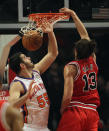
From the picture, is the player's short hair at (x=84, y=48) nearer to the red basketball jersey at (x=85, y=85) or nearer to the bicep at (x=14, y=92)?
the red basketball jersey at (x=85, y=85)

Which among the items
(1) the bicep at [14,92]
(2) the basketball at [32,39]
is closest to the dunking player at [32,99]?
(1) the bicep at [14,92]

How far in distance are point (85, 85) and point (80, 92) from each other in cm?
9

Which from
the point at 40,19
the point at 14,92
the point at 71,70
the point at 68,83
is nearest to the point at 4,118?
the point at 14,92

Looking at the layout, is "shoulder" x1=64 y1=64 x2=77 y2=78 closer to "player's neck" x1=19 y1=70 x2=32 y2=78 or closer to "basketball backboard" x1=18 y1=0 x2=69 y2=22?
"player's neck" x1=19 y1=70 x2=32 y2=78

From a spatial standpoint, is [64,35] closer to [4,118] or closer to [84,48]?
[84,48]

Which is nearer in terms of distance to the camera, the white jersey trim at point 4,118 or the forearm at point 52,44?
the white jersey trim at point 4,118

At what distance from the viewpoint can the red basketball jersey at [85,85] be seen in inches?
167

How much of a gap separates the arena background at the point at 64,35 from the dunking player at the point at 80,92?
1367 mm

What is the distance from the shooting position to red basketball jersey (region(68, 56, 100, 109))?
4.25 meters

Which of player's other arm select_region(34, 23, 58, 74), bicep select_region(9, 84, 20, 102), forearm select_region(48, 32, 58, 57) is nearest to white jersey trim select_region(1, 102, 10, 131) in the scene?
bicep select_region(9, 84, 20, 102)

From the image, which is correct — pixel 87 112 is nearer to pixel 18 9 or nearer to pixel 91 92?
pixel 91 92

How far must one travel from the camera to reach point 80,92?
430 cm

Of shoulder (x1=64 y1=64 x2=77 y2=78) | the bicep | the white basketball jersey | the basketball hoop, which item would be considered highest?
the basketball hoop

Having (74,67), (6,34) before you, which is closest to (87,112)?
(74,67)
